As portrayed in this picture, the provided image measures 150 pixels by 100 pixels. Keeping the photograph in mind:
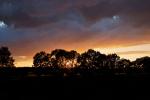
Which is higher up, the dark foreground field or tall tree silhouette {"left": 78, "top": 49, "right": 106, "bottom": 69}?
tall tree silhouette {"left": 78, "top": 49, "right": 106, "bottom": 69}

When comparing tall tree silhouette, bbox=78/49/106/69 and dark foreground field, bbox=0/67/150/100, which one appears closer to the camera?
dark foreground field, bbox=0/67/150/100

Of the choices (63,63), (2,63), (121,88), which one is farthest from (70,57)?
(121,88)

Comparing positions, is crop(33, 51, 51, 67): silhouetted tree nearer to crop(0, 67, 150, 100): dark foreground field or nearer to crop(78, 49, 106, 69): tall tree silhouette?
crop(78, 49, 106, 69): tall tree silhouette

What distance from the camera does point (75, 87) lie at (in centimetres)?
2067

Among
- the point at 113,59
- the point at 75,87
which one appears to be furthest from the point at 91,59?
the point at 75,87

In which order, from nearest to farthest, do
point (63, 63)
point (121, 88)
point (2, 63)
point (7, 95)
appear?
point (7, 95) < point (121, 88) < point (63, 63) < point (2, 63)

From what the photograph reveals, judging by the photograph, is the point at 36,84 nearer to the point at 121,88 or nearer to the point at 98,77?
the point at 98,77

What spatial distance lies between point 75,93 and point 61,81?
1181mm

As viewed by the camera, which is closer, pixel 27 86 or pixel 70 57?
pixel 27 86

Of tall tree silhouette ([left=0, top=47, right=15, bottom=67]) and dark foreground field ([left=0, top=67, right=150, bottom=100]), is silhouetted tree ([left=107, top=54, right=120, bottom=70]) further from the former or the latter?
dark foreground field ([left=0, top=67, right=150, bottom=100])

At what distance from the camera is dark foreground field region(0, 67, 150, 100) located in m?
19.8

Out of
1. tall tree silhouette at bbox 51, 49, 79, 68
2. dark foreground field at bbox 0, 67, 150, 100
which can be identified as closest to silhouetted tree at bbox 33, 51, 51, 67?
tall tree silhouette at bbox 51, 49, 79, 68

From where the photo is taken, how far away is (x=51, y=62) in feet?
400

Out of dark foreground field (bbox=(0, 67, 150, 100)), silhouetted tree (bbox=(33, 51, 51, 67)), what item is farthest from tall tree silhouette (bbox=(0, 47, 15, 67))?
dark foreground field (bbox=(0, 67, 150, 100))
